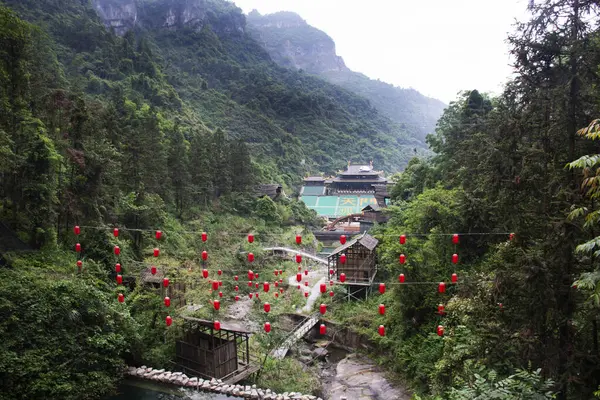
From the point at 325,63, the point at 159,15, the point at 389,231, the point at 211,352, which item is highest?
the point at 325,63

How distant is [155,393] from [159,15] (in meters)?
77.3

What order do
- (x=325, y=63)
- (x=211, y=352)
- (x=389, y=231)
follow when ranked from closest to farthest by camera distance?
(x=211, y=352)
(x=389, y=231)
(x=325, y=63)

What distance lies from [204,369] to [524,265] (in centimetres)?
975

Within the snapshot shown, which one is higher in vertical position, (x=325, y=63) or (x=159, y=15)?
(x=325, y=63)

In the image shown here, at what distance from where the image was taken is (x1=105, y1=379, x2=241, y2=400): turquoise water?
12.0 metres

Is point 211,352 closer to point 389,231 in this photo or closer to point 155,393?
point 155,393

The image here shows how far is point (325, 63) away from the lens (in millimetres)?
144625

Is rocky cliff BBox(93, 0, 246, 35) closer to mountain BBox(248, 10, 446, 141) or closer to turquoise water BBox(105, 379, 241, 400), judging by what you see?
mountain BBox(248, 10, 446, 141)

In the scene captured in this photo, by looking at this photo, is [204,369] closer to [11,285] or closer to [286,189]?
[11,285]

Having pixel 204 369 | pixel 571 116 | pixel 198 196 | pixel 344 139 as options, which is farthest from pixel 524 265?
pixel 344 139

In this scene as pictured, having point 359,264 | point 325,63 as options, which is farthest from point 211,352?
point 325,63

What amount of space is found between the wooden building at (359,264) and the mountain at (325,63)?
91.6 metres

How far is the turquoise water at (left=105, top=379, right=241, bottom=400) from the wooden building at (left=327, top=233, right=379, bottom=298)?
26.1 feet

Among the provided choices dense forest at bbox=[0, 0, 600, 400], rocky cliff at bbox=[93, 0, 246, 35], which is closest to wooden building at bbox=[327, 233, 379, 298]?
dense forest at bbox=[0, 0, 600, 400]
